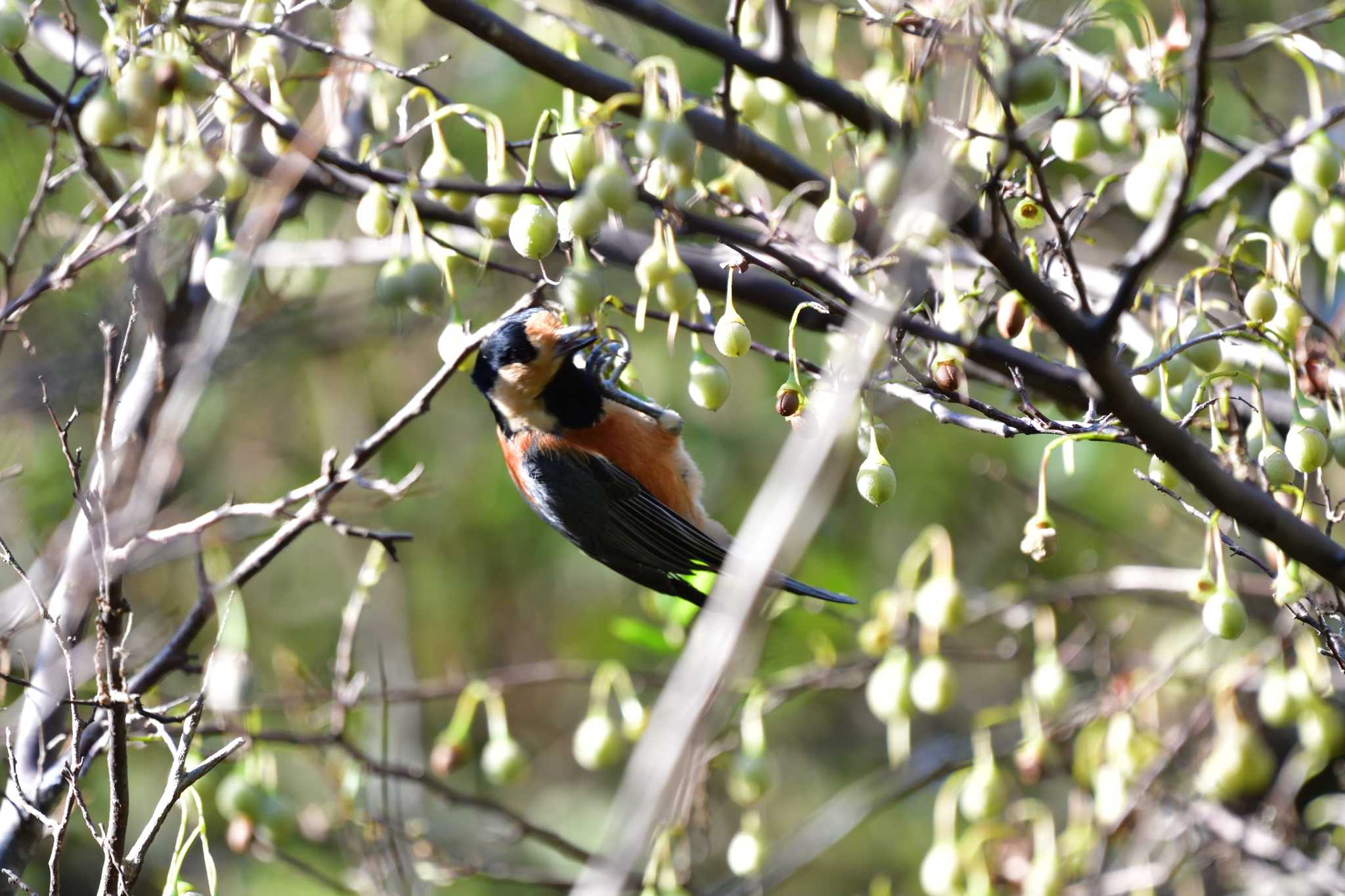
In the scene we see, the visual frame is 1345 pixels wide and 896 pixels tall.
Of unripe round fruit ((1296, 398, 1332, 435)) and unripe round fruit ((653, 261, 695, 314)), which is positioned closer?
unripe round fruit ((653, 261, 695, 314))

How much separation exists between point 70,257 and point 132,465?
0.60 meters

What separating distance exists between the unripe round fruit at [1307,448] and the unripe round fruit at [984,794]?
1.30 metres

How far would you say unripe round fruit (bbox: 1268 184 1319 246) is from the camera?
6.76ft

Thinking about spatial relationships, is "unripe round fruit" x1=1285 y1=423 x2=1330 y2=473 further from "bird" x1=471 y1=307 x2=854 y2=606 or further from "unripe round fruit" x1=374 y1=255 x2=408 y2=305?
"unripe round fruit" x1=374 y1=255 x2=408 y2=305

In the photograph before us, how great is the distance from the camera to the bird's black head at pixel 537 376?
2615mm

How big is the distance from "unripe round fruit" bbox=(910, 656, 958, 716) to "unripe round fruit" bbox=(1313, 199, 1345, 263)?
1257 millimetres

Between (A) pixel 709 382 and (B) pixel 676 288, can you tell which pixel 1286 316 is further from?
(B) pixel 676 288

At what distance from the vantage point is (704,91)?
478 centimetres

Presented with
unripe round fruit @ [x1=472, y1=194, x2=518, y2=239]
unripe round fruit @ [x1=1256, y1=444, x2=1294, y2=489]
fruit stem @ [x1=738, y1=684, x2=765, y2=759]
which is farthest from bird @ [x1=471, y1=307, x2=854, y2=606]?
unripe round fruit @ [x1=1256, y1=444, x2=1294, y2=489]

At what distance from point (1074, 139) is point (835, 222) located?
1.43 ft

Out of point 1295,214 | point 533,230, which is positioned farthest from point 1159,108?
point 533,230

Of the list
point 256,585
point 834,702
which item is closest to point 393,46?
point 256,585

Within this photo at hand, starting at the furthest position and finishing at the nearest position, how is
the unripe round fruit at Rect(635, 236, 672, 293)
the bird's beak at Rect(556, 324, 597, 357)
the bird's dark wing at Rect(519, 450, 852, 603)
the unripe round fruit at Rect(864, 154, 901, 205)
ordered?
the bird's dark wing at Rect(519, 450, 852, 603)
the bird's beak at Rect(556, 324, 597, 357)
the unripe round fruit at Rect(635, 236, 672, 293)
the unripe round fruit at Rect(864, 154, 901, 205)

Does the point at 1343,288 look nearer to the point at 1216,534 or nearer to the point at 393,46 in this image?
the point at 1216,534
